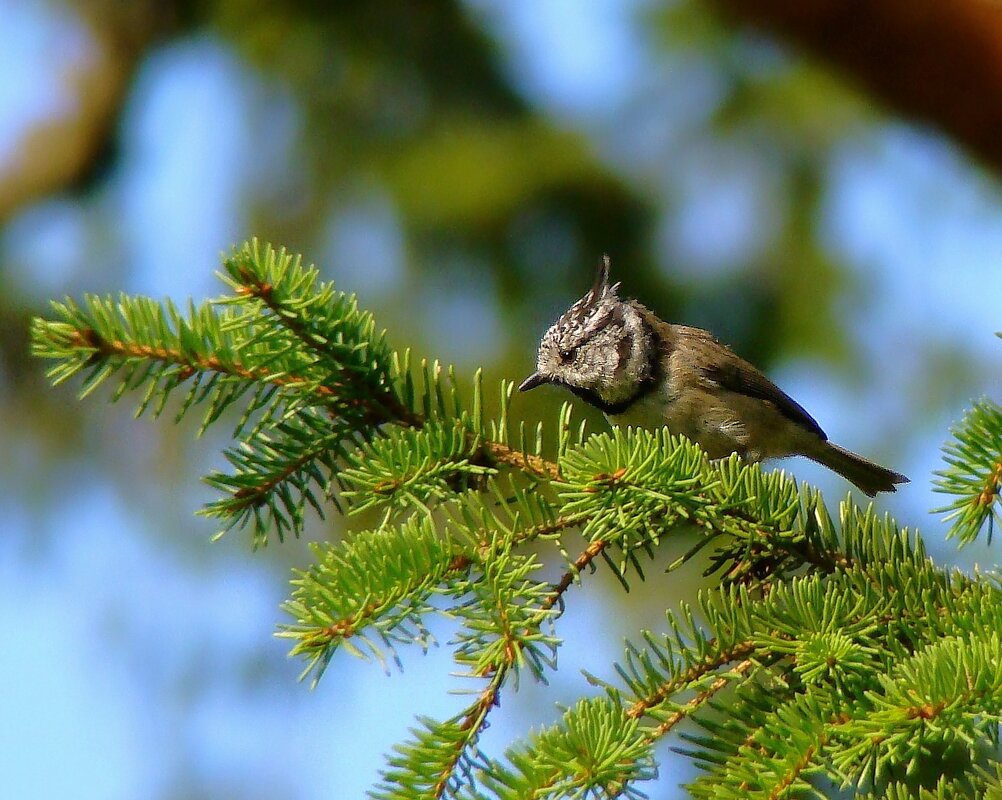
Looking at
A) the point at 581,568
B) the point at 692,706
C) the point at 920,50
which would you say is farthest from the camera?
the point at 920,50

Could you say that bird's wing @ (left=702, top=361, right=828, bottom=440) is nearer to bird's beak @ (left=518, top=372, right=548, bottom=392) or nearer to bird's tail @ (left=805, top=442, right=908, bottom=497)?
bird's tail @ (left=805, top=442, right=908, bottom=497)

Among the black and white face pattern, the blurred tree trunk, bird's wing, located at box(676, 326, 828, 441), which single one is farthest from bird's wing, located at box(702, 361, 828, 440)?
the blurred tree trunk

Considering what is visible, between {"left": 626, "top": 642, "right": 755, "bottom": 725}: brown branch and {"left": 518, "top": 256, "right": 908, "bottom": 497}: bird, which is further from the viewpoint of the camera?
{"left": 518, "top": 256, "right": 908, "bottom": 497}: bird

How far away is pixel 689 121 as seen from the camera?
6180mm

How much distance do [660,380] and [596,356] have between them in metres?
0.27

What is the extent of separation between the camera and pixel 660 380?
421 cm

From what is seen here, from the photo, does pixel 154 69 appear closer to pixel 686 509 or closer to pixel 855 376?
pixel 855 376

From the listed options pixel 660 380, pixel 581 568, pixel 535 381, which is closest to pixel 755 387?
pixel 660 380

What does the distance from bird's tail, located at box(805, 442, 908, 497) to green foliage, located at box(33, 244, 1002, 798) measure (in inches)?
76.9

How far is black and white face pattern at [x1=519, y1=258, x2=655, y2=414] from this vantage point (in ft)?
13.8

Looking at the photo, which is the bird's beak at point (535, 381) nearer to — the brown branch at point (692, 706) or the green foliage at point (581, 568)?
the green foliage at point (581, 568)

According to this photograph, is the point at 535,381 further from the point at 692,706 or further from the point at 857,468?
the point at 692,706

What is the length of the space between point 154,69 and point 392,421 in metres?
3.78

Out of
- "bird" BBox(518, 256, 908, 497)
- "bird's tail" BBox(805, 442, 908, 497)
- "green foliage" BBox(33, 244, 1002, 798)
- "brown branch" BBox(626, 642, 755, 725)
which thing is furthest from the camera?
"bird's tail" BBox(805, 442, 908, 497)
